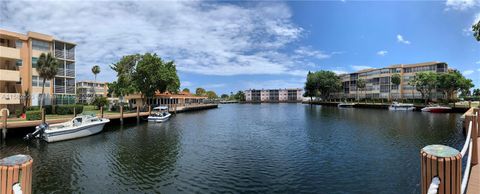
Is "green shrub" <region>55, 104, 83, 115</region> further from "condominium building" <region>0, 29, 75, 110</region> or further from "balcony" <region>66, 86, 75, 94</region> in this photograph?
"balcony" <region>66, 86, 75, 94</region>

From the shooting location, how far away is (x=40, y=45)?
43750 millimetres

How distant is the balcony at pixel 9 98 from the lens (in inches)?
1371

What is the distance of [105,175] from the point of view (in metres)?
15.9

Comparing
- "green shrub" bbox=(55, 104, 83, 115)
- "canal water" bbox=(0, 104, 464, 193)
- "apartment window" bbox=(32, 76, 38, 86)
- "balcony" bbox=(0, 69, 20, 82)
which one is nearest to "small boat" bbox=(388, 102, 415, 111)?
"canal water" bbox=(0, 104, 464, 193)

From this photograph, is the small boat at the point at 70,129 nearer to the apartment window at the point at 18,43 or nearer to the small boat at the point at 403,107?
the apartment window at the point at 18,43

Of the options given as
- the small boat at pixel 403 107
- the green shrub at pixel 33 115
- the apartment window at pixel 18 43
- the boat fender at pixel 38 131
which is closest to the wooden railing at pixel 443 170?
the boat fender at pixel 38 131

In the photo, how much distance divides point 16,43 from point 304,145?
149 feet

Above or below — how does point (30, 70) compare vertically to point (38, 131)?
above

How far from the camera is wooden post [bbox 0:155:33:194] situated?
5035mm

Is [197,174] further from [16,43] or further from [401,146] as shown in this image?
[16,43]

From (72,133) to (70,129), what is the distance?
624 millimetres

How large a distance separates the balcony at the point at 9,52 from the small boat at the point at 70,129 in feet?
55.6

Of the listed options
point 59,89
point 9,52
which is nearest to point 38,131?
→ point 9,52

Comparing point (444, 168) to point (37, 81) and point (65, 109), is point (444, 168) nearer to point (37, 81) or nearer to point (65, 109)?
point (65, 109)
